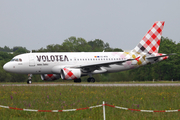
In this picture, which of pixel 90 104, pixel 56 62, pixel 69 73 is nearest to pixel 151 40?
pixel 69 73

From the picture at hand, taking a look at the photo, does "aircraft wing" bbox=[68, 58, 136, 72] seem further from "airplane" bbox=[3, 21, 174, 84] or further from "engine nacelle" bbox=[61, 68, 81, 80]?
"engine nacelle" bbox=[61, 68, 81, 80]

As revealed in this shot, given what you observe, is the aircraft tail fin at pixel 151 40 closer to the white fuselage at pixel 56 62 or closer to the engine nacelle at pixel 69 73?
the white fuselage at pixel 56 62

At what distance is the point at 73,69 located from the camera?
33750 mm

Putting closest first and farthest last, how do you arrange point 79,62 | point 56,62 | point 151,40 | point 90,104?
1. point 90,104
2. point 56,62
3. point 79,62
4. point 151,40

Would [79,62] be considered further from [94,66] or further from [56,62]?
[56,62]

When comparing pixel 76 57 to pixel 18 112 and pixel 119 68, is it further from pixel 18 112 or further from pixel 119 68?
pixel 18 112

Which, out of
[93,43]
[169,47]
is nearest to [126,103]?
[169,47]

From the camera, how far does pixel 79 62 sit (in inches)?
1435

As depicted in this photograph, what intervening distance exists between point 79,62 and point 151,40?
11115mm

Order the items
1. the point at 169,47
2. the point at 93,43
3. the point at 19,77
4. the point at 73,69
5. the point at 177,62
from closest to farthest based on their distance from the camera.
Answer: the point at 73,69 → the point at 19,77 → the point at 177,62 → the point at 169,47 → the point at 93,43

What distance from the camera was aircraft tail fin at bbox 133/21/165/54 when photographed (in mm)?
39812

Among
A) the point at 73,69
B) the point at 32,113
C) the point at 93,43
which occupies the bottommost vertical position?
the point at 32,113

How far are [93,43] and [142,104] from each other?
500 ft

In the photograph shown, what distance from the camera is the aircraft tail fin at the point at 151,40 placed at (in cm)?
3981
